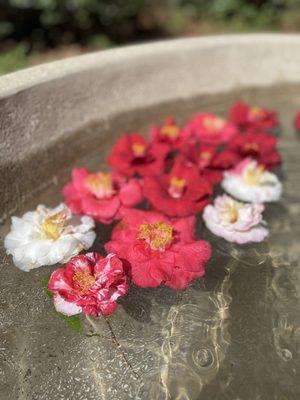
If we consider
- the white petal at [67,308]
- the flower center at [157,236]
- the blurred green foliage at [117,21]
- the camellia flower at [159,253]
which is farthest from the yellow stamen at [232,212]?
the blurred green foliage at [117,21]

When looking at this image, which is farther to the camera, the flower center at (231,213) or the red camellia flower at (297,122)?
the red camellia flower at (297,122)

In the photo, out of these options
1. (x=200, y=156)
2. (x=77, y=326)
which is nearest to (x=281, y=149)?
(x=200, y=156)

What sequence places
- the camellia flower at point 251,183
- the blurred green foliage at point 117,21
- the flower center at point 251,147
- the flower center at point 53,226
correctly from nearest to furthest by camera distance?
the flower center at point 53,226 → the camellia flower at point 251,183 → the flower center at point 251,147 → the blurred green foliage at point 117,21

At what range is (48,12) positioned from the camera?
125 inches

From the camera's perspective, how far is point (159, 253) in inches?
56.1

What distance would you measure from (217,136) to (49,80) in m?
0.76

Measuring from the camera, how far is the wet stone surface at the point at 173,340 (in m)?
1.25

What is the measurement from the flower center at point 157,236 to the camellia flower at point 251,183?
462 millimetres

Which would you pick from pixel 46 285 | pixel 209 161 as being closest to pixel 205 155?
pixel 209 161

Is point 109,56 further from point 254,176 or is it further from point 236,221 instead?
point 236,221

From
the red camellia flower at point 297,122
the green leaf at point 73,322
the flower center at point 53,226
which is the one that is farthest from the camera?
the red camellia flower at point 297,122

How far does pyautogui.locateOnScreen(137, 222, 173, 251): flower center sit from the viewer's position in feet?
4.67

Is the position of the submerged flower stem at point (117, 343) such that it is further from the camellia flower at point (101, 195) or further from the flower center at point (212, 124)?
the flower center at point (212, 124)

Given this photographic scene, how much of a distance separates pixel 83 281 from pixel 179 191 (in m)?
0.55
